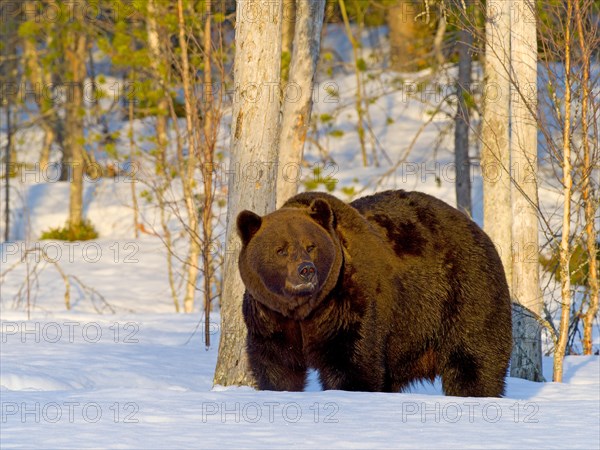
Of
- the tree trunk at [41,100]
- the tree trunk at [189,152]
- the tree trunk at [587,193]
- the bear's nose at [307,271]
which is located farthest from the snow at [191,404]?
the tree trunk at [41,100]

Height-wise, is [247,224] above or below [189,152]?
below

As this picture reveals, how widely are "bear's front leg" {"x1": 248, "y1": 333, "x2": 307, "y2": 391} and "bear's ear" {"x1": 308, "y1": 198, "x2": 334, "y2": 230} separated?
0.72 m

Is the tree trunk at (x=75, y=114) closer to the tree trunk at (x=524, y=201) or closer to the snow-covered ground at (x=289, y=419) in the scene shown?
the tree trunk at (x=524, y=201)

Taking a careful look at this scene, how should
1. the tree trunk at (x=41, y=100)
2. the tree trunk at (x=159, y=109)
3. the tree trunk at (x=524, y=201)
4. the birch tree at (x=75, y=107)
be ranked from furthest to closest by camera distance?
1. the tree trunk at (x=41, y=100)
2. the birch tree at (x=75, y=107)
3. the tree trunk at (x=159, y=109)
4. the tree trunk at (x=524, y=201)

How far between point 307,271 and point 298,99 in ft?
13.5

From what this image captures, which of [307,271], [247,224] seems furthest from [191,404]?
[247,224]

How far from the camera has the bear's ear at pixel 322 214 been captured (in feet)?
18.6

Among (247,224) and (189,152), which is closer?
(247,224)

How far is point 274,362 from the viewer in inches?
225

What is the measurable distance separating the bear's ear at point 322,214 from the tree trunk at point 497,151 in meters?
3.09

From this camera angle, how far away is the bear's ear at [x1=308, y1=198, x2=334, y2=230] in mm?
5657

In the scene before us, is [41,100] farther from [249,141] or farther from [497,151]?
[249,141]

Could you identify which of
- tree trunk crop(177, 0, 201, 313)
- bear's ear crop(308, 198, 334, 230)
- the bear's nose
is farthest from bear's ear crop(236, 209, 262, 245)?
tree trunk crop(177, 0, 201, 313)

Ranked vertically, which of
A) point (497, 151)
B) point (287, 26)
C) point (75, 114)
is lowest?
point (497, 151)
